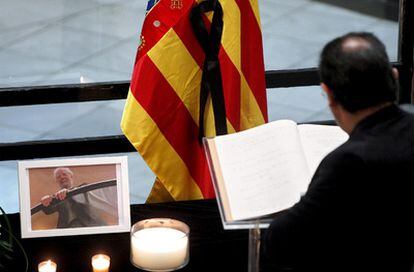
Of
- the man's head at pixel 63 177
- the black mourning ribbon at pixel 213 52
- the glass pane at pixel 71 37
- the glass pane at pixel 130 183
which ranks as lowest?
the glass pane at pixel 130 183

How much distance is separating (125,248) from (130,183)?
159 cm

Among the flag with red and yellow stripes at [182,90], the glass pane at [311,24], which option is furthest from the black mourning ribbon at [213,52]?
the glass pane at [311,24]

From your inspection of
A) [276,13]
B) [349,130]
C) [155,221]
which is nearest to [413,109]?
[349,130]

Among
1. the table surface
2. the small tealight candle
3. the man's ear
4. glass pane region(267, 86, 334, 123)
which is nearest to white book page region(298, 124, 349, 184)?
the table surface

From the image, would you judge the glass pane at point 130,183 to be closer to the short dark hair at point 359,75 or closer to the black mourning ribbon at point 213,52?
the black mourning ribbon at point 213,52

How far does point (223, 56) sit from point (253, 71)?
0.13 metres

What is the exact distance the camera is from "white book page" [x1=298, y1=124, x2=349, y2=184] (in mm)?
2178

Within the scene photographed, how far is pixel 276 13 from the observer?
534cm

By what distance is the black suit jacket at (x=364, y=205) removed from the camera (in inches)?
65.9

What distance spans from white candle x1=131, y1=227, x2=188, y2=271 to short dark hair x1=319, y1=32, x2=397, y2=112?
664 mm

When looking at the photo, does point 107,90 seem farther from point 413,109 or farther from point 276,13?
point 276,13

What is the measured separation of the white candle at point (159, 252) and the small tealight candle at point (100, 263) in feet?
0.22

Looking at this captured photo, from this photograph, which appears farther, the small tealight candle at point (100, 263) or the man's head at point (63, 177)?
the man's head at point (63, 177)

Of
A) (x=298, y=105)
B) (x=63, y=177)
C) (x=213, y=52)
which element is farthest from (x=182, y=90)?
(x=298, y=105)
